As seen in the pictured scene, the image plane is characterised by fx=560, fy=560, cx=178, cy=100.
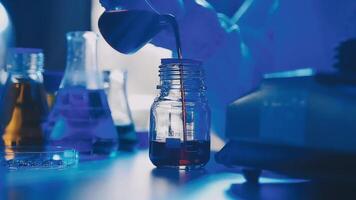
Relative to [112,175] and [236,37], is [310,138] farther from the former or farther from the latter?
[236,37]

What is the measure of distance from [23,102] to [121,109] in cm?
25

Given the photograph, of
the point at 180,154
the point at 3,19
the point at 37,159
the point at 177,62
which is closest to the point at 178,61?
the point at 177,62

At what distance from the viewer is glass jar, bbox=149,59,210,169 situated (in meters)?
0.79

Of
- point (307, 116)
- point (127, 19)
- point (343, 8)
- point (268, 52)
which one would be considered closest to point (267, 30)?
point (268, 52)

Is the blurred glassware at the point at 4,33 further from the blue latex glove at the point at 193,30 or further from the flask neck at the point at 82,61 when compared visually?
the blue latex glove at the point at 193,30

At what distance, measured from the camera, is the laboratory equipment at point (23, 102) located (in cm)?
100

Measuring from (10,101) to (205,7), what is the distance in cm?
40

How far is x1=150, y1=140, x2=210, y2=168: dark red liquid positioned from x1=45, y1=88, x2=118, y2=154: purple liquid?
18cm

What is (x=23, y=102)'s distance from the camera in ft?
3.35

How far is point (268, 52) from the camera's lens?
3.75ft

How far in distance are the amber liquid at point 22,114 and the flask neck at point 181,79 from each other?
0.29m

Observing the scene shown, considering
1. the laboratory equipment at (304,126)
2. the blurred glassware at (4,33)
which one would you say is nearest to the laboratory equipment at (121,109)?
the blurred glassware at (4,33)

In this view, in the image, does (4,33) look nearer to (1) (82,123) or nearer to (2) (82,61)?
(2) (82,61)

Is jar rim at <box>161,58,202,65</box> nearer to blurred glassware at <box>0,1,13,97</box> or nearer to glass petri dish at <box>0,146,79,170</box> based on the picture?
glass petri dish at <box>0,146,79,170</box>
